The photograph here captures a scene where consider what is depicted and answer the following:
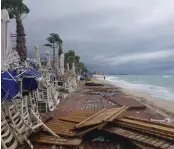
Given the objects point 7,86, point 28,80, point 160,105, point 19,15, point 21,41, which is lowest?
point 160,105

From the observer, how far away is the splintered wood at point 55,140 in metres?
6.78

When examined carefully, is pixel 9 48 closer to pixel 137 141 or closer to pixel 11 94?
pixel 11 94

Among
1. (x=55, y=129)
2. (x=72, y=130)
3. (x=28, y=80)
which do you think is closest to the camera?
(x=28, y=80)

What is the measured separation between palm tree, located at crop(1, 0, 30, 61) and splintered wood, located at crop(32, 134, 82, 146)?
486 inches

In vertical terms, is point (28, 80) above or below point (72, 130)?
above

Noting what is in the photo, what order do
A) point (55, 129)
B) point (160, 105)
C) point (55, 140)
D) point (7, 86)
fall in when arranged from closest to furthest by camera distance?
point (7, 86) → point (55, 140) → point (55, 129) → point (160, 105)

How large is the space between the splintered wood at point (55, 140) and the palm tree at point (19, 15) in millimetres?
12350

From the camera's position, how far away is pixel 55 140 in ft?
23.1

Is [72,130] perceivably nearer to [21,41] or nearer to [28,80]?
[28,80]

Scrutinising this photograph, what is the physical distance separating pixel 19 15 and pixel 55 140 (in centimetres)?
1682

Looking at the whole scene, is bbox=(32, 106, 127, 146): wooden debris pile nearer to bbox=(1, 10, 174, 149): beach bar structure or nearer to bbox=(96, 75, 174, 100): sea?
bbox=(1, 10, 174, 149): beach bar structure

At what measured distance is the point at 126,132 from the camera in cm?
715

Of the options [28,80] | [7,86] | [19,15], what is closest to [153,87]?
[19,15]

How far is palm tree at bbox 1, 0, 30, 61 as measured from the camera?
19.6 m
